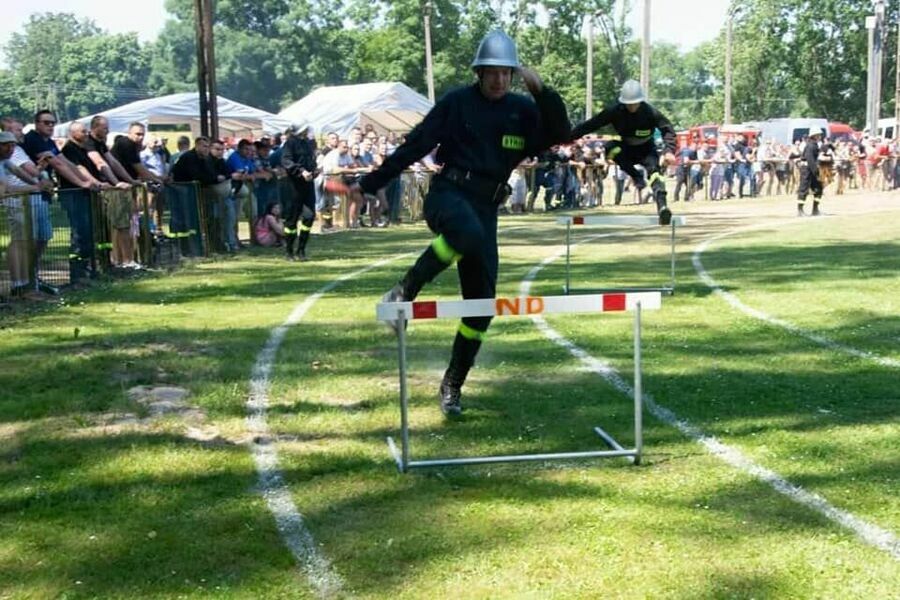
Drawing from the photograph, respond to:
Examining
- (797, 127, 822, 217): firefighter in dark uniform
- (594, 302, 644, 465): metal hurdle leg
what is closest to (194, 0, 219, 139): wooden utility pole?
(797, 127, 822, 217): firefighter in dark uniform

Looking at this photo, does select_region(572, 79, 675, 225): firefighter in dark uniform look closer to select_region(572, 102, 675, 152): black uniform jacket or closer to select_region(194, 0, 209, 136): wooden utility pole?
select_region(572, 102, 675, 152): black uniform jacket

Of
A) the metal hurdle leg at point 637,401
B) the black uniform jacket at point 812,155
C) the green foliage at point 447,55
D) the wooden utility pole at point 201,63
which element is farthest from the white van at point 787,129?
the metal hurdle leg at point 637,401

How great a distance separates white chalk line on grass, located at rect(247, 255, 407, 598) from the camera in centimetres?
476

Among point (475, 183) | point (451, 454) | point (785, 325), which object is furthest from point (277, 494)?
point (785, 325)

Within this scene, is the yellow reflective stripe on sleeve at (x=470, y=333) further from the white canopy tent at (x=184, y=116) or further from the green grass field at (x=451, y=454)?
the white canopy tent at (x=184, y=116)

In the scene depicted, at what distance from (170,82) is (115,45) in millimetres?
18009

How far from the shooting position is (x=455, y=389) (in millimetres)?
7547

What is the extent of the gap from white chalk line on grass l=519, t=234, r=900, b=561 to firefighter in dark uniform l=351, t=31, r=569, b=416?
1.39 meters

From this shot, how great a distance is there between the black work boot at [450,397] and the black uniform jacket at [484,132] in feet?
4.36

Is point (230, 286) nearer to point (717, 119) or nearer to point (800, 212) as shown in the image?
point (800, 212)

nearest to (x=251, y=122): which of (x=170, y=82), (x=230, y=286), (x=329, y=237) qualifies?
(x=329, y=237)

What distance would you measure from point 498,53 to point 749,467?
2.70 metres

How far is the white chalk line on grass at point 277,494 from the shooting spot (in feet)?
15.6

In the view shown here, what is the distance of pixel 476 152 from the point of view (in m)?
7.09
